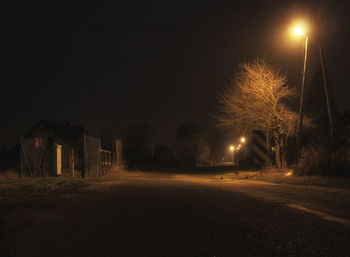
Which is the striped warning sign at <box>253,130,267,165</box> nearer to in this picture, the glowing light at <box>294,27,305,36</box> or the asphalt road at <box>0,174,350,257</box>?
the glowing light at <box>294,27,305,36</box>

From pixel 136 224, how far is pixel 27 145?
14.3 m

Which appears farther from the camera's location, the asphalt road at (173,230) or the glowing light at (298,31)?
the glowing light at (298,31)

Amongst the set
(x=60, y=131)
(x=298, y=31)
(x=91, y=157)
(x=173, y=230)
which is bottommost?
(x=173, y=230)

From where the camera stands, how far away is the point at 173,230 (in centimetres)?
528

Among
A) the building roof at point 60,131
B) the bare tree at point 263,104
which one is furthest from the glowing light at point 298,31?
the building roof at point 60,131

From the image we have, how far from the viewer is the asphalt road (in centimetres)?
442

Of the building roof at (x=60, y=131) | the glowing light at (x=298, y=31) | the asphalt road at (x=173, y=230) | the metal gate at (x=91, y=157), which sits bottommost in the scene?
the asphalt road at (x=173, y=230)

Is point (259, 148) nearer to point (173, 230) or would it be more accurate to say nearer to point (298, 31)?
point (298, 31)

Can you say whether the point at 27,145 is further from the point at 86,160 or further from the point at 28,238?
the point at 28,238

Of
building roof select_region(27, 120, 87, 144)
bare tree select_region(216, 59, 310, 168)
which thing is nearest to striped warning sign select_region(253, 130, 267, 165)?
bare tree select_region(216, 59, 310, 168)

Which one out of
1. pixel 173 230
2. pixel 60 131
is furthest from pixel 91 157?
pixel 60 131

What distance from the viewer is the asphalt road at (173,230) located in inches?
174

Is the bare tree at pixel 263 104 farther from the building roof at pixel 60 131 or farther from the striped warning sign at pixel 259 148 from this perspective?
the building roof at pixel 60 131

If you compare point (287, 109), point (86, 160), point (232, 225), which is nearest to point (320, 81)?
point (287, 109)
